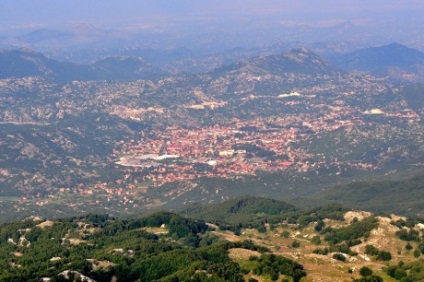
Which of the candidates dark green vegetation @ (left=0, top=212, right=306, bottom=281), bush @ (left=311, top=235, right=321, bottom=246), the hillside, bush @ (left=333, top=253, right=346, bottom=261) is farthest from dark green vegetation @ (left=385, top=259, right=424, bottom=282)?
bush @ (left=311, top=235, right=321, bottom=246)

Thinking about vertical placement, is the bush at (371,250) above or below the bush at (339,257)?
below

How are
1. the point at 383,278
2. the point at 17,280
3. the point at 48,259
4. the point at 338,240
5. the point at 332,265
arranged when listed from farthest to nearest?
the point at 338,240 → the point at 48,259 → the point at 332,265 → the point at 383,278 → the point at 17,280

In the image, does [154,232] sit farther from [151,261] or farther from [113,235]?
[151,261]

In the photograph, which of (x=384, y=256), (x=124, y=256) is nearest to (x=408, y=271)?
(x=384, y=256)

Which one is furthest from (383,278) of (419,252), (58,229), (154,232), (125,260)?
(58,229)

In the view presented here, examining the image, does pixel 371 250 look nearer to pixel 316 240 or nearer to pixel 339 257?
pixel 339 257

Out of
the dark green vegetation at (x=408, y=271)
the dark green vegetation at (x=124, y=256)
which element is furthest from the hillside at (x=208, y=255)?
the dark green vegetation at (x=408, y=271)

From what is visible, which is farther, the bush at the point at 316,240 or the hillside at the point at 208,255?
the bush at the point at 316,240

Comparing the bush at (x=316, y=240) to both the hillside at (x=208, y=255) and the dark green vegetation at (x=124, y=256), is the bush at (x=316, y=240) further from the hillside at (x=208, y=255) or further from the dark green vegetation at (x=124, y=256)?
the dark green vegetation at (x=124, y=256)
